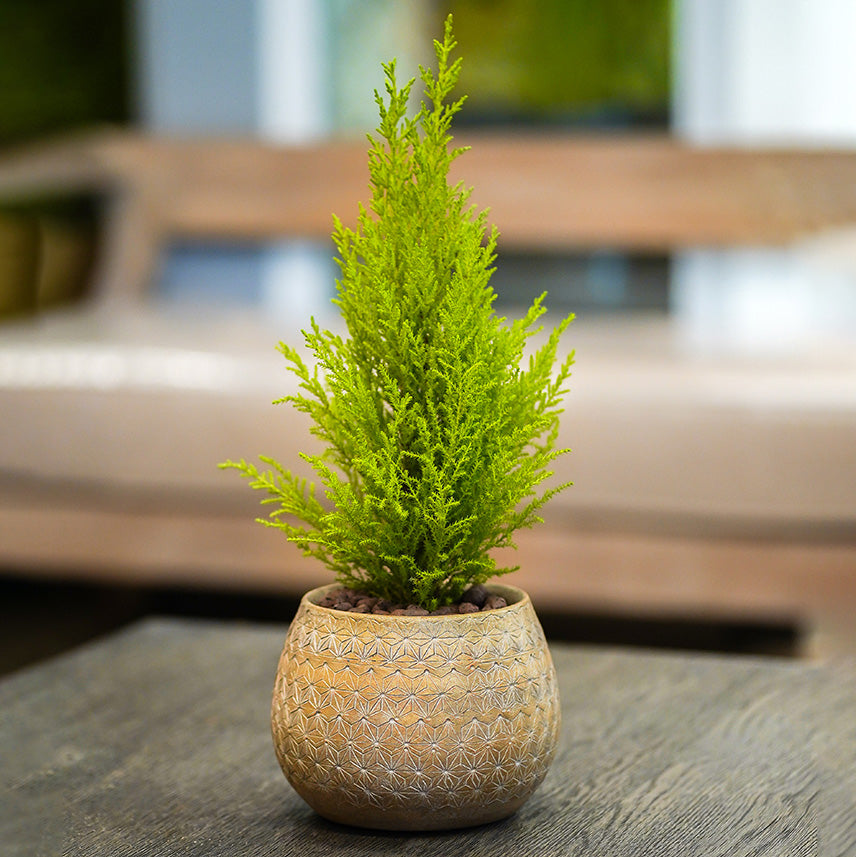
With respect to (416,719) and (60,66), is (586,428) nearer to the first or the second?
(416,719)

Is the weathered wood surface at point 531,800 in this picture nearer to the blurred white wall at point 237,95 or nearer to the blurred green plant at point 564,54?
the blurred white wall at point 237,95

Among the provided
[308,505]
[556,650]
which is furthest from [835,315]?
[308,505]

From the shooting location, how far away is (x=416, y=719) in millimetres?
653

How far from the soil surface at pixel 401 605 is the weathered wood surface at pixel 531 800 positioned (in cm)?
12

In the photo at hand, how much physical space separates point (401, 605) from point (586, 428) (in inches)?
40.2

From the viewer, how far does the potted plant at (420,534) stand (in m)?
0.66

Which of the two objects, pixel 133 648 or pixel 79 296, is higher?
pixel 79 296

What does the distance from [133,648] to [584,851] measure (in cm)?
54

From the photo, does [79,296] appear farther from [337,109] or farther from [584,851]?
[584,851]

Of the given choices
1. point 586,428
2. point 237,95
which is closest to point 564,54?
point 237,95

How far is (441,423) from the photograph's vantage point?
69 centimetres

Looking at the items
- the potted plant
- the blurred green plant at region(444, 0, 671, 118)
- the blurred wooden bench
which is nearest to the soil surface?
the potted plant

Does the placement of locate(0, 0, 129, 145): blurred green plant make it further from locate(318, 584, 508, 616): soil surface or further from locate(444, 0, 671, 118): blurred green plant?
locate(318, 584, 508, 616): soil surface

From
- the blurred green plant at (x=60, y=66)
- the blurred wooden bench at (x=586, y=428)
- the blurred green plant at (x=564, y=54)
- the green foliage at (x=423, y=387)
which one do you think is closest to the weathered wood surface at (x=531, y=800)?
the green foliage at (x=423, y=387)
